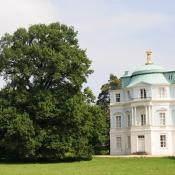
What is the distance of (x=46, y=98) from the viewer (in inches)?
1687

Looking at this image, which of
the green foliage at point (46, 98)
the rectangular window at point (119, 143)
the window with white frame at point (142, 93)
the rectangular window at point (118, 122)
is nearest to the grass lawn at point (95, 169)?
the green foliage at point (46, 98)

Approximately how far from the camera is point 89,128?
44.8m

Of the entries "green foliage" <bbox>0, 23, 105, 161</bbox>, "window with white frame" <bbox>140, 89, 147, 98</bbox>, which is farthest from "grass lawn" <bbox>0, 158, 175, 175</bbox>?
"window with white frame" <bbox>140, 89, 147, 98</bbox>

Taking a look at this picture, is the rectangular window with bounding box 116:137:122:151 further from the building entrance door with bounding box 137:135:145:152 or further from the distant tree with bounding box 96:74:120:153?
the distant tree with bounding box 96:74:120:153

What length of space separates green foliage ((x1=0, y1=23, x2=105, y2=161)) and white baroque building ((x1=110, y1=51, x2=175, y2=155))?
1267 cm

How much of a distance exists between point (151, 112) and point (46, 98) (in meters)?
18.9

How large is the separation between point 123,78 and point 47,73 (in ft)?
69.3

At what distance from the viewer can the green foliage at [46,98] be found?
Result: 1670 inches

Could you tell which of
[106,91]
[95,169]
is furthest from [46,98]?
[106,91]

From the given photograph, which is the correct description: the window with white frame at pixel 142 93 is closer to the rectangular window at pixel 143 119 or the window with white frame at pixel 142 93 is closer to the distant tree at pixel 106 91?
the rectangular window at pixel 143 119

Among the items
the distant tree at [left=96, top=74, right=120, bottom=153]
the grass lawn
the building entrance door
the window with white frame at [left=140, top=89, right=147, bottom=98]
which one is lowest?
the grass lawn

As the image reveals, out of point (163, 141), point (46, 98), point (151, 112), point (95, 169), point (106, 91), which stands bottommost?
point (95, 169)

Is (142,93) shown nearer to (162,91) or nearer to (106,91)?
(162,91)

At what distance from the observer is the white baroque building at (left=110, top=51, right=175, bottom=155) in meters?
57.9
